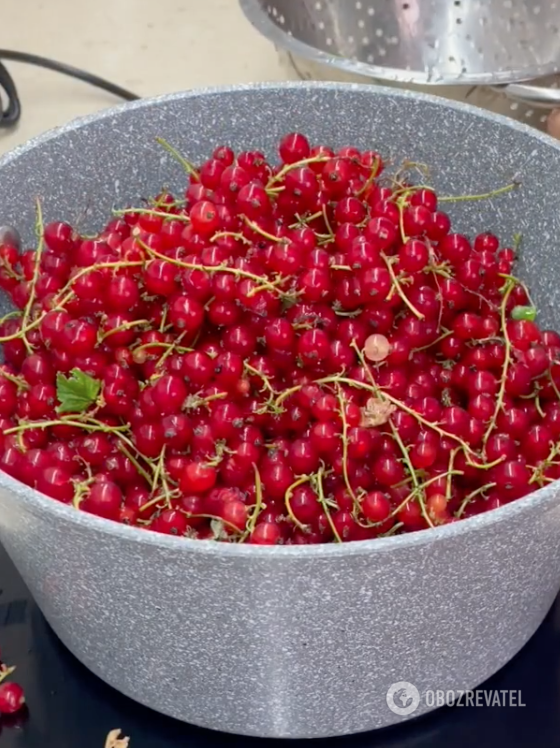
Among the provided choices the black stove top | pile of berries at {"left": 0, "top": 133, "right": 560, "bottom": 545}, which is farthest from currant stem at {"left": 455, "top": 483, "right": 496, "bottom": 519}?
the black stove top

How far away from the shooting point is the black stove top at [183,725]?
0.48 metres

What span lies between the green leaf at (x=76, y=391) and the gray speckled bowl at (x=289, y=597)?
0.07m

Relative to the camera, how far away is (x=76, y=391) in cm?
46

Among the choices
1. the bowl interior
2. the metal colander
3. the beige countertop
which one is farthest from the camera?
the beige countertop

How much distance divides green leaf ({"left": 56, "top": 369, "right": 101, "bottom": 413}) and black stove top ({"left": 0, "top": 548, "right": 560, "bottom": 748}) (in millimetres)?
167

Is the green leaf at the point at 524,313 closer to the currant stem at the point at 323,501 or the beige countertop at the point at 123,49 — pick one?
the currant stem at the point at 323,501

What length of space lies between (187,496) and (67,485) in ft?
0.20

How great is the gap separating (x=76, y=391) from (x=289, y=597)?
168 mm

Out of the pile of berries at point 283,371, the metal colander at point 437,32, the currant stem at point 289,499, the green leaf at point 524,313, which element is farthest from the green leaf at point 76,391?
the metal colander at point 437,32

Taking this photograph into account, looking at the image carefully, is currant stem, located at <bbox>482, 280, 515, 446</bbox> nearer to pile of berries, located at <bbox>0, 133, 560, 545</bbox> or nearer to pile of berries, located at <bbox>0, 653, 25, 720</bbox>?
pile of berries, located at <bbox>0, 133, 560, 545</bbox>

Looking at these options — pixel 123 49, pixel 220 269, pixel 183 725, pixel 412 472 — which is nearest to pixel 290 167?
pixel 220 269

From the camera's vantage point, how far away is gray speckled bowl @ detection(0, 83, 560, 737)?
1.16 feet

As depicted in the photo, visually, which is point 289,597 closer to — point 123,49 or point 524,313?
point 524,313

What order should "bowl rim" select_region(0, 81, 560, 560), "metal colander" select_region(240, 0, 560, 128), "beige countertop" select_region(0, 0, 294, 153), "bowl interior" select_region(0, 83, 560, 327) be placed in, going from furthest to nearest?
"beige countertop" select_region(0, 0, 294, 153) → "metal colander" select_region(240, 0, 560, 128) → "bowl interior" select_region(0, 83, 560, 327) → "bowl rim" select_region(0, 81, 560, 560)
